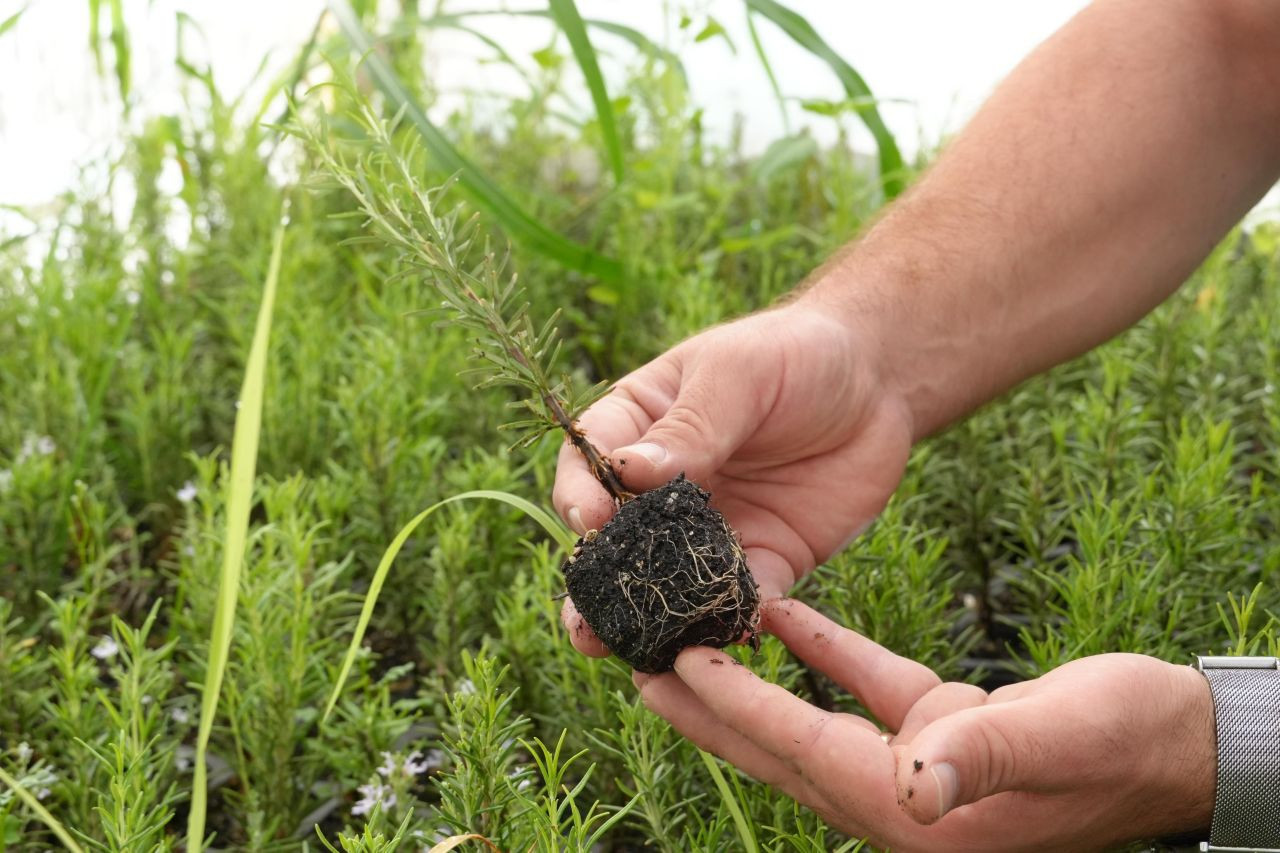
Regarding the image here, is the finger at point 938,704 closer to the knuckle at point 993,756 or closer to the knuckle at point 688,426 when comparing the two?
the knuckle at point 993,756

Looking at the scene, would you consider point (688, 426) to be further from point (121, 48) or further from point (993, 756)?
point (121, 48)

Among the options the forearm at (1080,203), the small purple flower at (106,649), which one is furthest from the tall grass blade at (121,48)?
the forearm at (1080,203)

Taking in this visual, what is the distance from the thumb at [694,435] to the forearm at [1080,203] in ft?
1.66

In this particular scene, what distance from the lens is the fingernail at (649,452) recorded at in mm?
1480

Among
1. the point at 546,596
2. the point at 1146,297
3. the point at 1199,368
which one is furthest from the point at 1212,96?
the point at 546,596

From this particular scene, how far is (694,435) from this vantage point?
153cm

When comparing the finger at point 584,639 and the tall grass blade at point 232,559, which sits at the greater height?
the tall grass blade at point 232,559

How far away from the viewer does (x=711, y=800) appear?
1.62 meters

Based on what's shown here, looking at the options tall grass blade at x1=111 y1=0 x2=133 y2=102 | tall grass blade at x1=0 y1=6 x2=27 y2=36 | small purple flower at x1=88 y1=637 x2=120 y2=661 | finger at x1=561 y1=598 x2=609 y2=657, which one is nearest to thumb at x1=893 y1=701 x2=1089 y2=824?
finger at x1=561 y1=598 x2=609 y2=657

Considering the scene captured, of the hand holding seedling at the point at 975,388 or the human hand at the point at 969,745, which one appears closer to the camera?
the human hand at the point at 969,745

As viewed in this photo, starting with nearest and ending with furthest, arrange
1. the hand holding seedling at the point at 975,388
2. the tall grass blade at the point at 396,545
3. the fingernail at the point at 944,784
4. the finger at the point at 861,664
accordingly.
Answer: the fingernail at the point at 944,784
the hand holding seedling at the point at 975,388
the tall grass blade at the point at 396,545
the finger at the point at 861,664

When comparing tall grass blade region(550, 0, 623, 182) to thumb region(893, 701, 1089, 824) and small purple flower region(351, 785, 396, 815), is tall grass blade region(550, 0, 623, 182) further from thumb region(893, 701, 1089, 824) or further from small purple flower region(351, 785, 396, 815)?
thumb region(893, 701, 1089, 824)

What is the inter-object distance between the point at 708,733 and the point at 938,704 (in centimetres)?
27

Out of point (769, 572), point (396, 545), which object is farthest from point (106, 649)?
point (769, 572)
